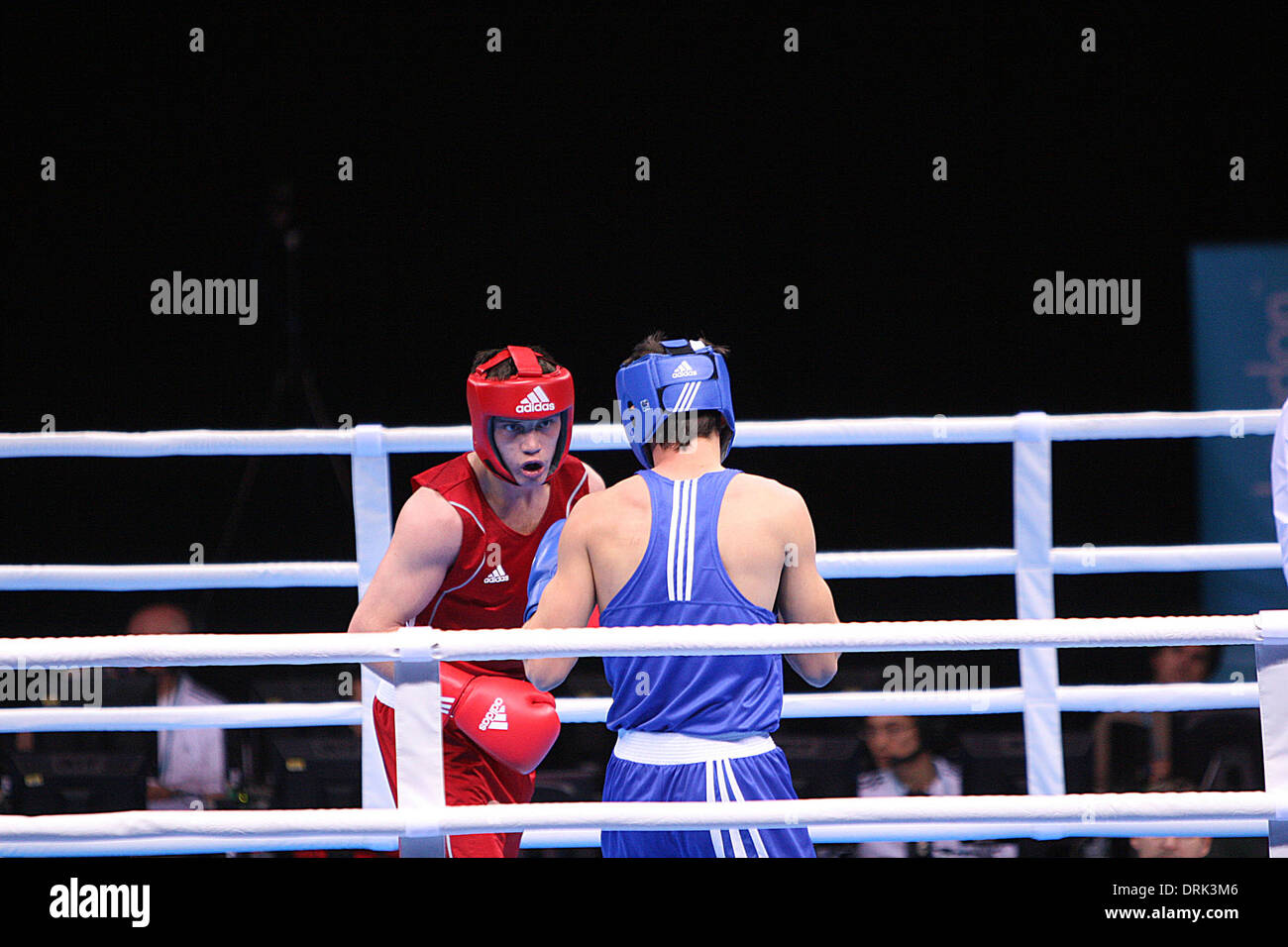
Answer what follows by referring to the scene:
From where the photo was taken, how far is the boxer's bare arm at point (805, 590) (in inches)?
96.6

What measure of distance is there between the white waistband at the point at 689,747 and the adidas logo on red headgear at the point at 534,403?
71 cm

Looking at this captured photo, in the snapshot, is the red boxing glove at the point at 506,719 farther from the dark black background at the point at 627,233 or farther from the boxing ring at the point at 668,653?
the dark black background at the point at 627,233

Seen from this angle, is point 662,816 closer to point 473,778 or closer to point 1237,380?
point 473,778

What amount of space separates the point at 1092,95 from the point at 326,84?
3038mm

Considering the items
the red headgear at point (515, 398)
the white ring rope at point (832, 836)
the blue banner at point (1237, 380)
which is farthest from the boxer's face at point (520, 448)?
the blue banner at point (1237, 380)

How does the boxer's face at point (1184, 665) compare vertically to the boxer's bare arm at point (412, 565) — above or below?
below

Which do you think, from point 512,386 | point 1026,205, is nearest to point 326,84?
point 1026,205

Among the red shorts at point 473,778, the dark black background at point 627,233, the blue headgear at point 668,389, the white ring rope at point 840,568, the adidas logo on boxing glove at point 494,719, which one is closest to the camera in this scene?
the blue headgear at point 668,389

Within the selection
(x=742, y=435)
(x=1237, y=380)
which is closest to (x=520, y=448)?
(x=742, y=435)

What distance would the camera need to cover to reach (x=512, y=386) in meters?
2.84

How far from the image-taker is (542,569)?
2.80 m

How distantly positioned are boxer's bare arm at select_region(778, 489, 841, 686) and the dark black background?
320 centimetres

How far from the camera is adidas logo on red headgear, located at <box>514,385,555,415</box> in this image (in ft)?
9.31

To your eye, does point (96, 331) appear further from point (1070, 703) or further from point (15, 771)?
point (1070, 703)
